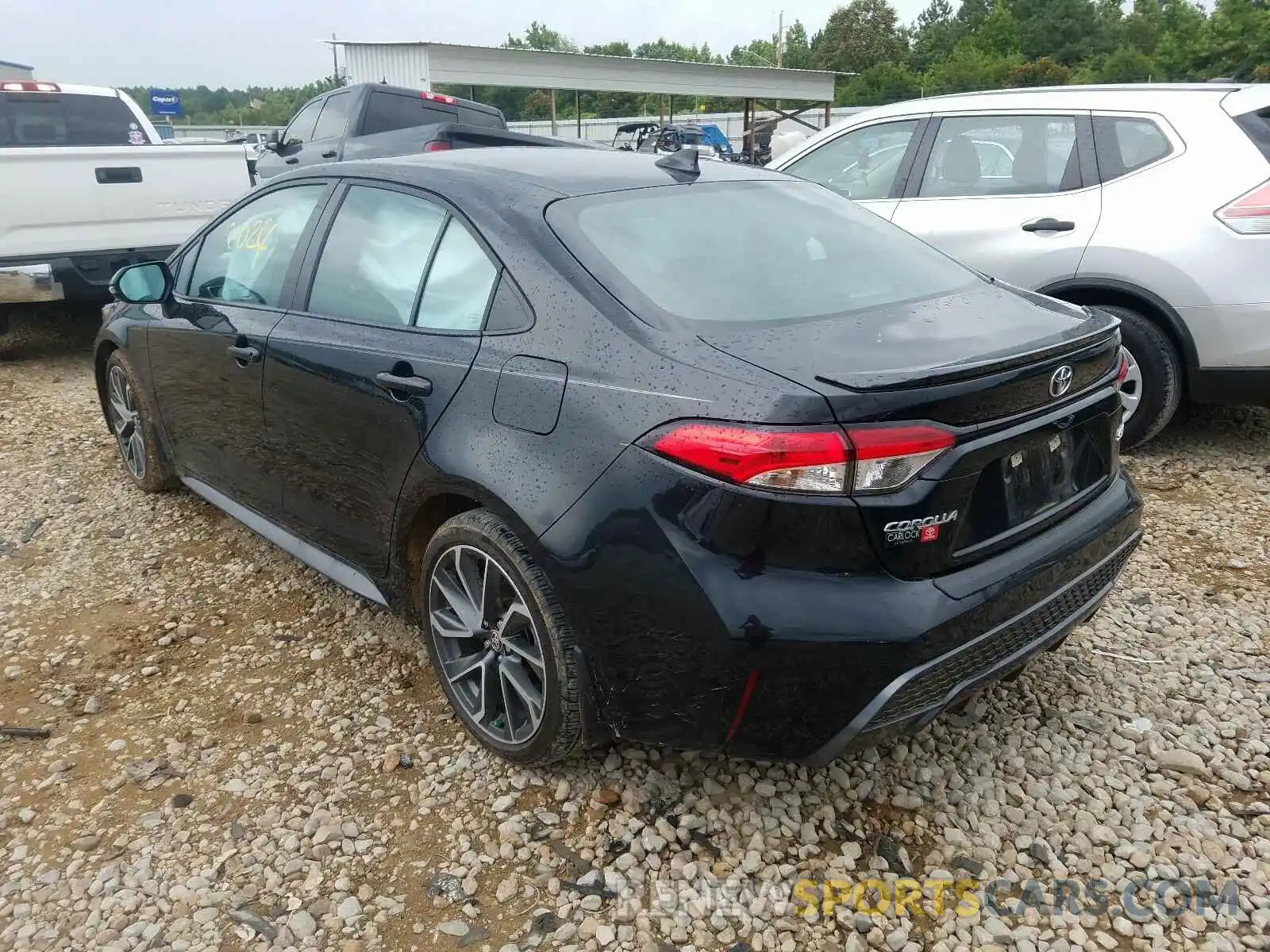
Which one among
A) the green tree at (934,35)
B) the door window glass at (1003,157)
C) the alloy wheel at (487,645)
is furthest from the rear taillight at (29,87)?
the green tree at (934,35)

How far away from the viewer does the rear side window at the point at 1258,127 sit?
162 inches

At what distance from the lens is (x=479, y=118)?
33.8 feet

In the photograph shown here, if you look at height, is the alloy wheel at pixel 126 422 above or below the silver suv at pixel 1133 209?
below

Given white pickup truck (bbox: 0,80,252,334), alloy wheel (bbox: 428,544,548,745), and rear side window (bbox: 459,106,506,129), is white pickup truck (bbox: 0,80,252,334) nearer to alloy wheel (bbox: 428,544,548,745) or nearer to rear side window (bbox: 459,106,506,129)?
rear side window (bbox: 459,106,506,129)

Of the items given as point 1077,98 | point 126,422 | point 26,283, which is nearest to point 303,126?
point 26,283

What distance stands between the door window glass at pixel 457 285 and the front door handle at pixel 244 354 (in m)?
0.86

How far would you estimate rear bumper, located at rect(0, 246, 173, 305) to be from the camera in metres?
5.89

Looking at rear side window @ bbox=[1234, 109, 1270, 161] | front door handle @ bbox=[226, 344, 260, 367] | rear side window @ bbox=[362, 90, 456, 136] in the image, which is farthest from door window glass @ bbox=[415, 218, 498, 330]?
rear side window @ bbox=[362, 90, 456, 136]

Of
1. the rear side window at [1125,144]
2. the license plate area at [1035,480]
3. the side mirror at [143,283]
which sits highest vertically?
the rear side window at [1125,144]

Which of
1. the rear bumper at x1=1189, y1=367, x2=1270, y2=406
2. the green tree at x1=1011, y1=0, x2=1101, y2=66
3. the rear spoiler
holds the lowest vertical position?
the rear bumper at x1=1189, y1=367, x2=1270, y2=406

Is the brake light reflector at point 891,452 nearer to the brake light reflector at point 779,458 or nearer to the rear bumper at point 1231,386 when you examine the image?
the brake light reflector at point 779,458

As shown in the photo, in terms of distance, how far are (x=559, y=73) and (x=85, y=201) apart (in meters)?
20.1

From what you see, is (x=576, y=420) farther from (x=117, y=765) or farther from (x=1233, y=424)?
(x=1233, y=424)

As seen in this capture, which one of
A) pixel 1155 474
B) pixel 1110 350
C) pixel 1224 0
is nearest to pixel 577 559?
pixel 1110 350
